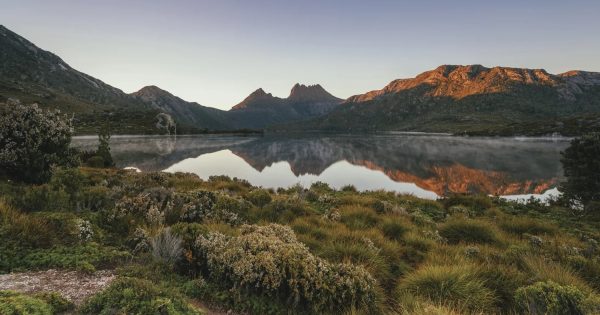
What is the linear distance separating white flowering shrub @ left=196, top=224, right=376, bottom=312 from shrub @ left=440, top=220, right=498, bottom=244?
6132 mm

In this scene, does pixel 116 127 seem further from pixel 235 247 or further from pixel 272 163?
pixel 235 247

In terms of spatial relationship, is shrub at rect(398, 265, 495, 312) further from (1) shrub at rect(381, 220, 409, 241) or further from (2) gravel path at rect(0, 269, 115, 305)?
(2) gravel path at rect(0, 269, 115, 305)

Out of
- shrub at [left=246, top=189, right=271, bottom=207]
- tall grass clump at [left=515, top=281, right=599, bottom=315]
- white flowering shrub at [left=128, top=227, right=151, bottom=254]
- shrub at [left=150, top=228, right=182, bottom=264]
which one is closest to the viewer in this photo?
tall grass clump at [left=515, top=281, right=599, bottom=315]

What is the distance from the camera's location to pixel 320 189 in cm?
2191

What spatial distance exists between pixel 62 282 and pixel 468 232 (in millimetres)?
11345

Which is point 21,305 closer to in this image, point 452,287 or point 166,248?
point 166,248

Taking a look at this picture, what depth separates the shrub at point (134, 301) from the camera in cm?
418

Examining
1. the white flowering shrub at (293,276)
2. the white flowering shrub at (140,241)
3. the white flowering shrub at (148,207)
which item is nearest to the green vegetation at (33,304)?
the white flowering shrub at (293,276)

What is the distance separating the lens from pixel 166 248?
6660mm

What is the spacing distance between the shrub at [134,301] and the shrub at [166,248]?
181 centimetres

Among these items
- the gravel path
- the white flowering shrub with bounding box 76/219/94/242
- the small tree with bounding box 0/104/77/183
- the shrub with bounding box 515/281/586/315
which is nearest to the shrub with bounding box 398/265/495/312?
the shrub with bounding box 515/281/586/315

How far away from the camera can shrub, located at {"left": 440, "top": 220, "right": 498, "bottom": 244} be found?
10570 millimetres

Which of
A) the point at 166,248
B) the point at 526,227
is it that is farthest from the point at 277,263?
the point at 526,227

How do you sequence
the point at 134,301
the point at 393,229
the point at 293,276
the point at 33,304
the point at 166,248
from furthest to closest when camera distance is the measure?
the point at 393,229
the point at 166,248
the point at 293,276
the point at 134,301
the point at 33,304
